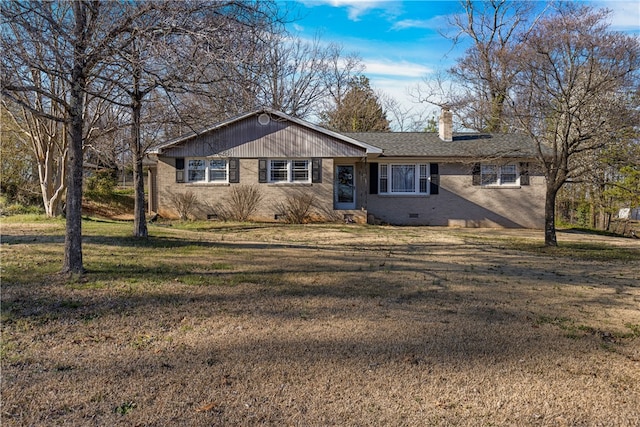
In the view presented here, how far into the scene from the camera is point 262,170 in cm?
1933

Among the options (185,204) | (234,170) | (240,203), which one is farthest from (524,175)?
(185,204)

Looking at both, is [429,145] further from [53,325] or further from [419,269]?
[53,325]

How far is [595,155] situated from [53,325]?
1367cm

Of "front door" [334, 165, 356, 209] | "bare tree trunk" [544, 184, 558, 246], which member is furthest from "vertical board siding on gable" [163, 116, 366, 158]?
"bare tree trunk" [544, 184, 558, 246]

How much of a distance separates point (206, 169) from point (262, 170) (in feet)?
Answer: 7.64

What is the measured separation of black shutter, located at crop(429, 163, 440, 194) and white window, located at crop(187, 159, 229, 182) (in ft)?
27.7

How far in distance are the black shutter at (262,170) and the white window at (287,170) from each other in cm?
21

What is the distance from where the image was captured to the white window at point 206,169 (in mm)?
19578

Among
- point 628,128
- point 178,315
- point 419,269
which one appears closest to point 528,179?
point 628,128

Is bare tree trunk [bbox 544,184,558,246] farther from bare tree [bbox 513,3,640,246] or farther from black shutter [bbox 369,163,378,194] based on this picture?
black shutter [bbox 369,163,378,194]

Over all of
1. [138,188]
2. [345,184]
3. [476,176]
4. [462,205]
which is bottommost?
[462,205]

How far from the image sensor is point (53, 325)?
5012 millimetres

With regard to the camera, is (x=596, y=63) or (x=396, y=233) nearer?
(x=596, y=63)

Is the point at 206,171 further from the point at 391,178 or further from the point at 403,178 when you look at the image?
the point at 403,178
